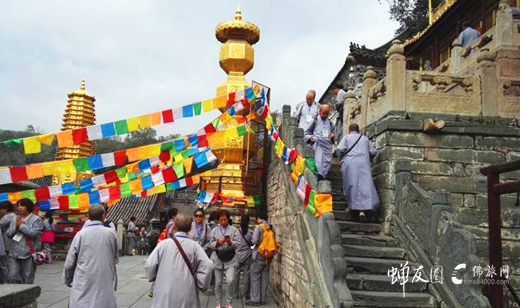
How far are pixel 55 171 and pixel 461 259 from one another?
27.9 feet

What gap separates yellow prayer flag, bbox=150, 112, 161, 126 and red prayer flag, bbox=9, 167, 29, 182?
3.05 m

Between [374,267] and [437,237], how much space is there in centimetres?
103

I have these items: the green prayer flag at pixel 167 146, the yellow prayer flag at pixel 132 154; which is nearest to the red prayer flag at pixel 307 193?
the green prayer flag at pixel 167 146

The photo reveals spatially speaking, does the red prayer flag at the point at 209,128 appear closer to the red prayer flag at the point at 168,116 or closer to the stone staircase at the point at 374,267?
the red prayer flag at the point at 168,116

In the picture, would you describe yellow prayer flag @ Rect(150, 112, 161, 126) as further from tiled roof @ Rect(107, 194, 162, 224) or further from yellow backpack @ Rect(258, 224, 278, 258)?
tiled roof @ Rect(107, 194, 162, 224)

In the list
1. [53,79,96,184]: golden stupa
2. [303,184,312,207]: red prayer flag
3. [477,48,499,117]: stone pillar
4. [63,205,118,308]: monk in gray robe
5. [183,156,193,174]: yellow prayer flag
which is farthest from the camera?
[53,79,96,184]: golden stupa

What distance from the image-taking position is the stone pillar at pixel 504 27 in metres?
8.91

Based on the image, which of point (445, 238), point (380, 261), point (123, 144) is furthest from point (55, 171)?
point (123, 144)

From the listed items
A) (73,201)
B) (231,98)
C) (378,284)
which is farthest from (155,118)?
(378,284)

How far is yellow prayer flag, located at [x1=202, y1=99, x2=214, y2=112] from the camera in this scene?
38.7ft

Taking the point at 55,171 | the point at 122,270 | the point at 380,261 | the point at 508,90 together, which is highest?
the point at 508,90

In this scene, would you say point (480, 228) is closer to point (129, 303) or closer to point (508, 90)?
point (508, 90)

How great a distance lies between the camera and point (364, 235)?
745cm

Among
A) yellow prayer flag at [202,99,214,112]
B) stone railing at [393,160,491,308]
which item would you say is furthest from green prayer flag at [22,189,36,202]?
stone railing at [393,160,491,308]
